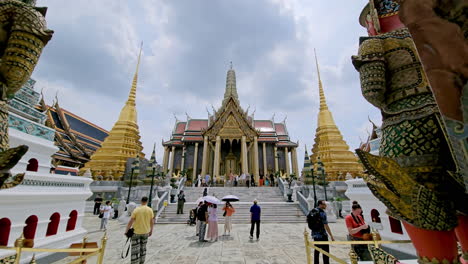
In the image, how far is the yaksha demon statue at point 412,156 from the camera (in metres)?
1.16

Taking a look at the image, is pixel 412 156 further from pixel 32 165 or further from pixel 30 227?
pixel 32 165

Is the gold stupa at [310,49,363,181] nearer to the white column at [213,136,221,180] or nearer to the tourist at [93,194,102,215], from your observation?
the white column at [213,136,221,180]

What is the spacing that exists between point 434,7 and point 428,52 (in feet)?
0.63

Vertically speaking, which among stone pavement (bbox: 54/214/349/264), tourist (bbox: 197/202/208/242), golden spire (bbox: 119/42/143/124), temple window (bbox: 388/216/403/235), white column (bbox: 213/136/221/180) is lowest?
stone pavement (bbox: 54/214/349/264)

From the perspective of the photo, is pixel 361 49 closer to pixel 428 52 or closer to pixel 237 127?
pixel 428 52

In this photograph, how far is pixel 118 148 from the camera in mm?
16062

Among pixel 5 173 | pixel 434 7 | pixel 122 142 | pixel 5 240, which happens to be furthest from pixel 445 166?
pixel 122 142

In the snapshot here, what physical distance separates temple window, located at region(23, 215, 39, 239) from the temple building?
54.8 ft

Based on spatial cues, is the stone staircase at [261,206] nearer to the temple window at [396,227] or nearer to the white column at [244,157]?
the white column at [244,157]

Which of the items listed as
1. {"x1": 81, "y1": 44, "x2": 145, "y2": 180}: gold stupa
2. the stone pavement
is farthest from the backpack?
{"x1": 81, "y1": 44, "x2": 145, "y2": 180}: gold stupa

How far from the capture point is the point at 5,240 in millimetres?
3861

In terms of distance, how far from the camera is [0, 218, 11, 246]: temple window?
151 inches

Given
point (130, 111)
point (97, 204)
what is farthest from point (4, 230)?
point (130, 111)

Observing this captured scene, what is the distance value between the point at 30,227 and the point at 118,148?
1253 centimetres
